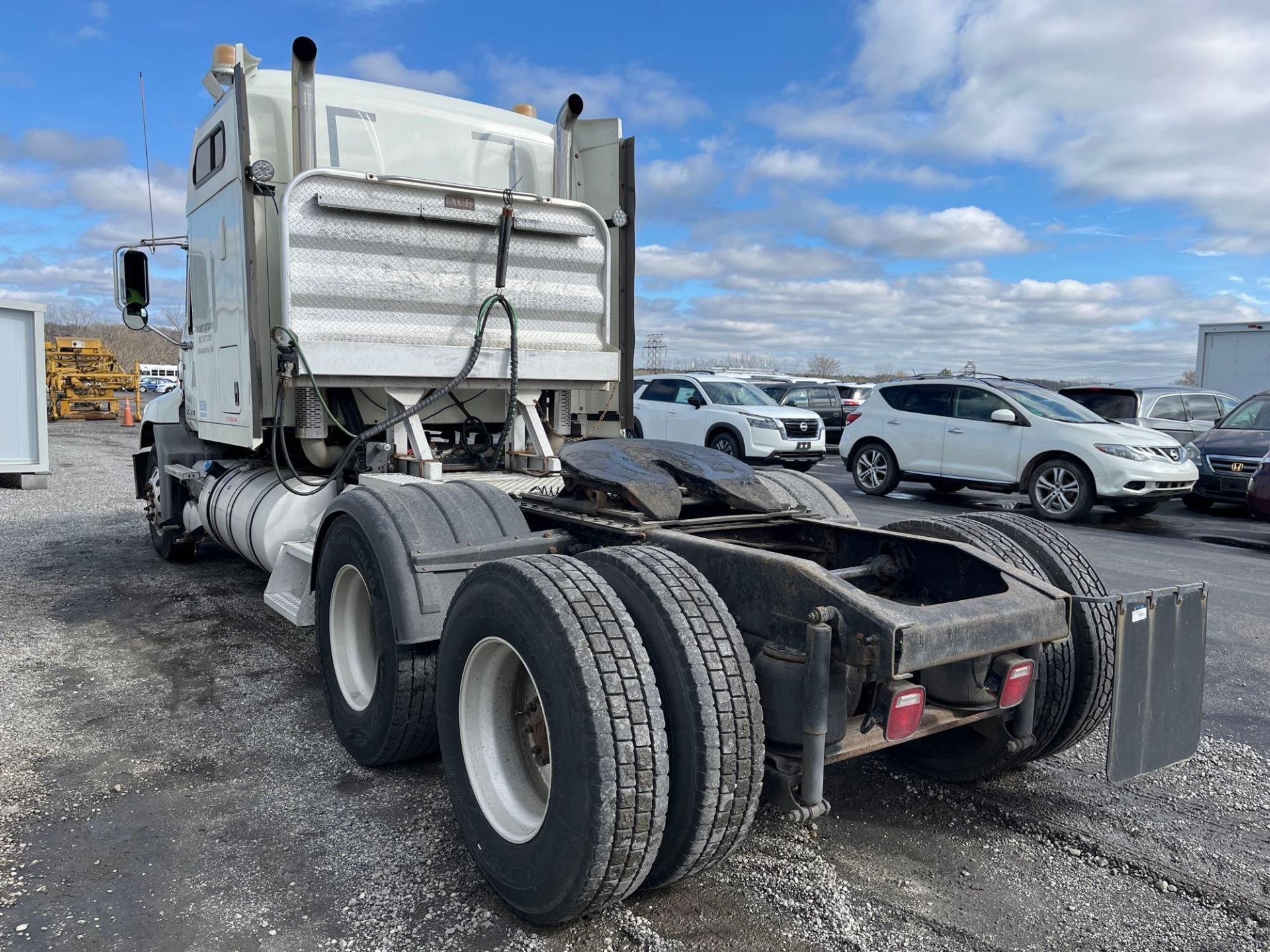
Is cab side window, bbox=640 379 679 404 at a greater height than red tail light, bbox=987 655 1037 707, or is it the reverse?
cab side window, bbox=640 379 679 404

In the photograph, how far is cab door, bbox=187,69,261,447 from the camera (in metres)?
5.12

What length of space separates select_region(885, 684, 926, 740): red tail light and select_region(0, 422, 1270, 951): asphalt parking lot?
1.99 feet

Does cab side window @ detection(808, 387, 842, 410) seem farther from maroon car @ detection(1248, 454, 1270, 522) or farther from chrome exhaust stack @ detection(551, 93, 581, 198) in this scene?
chrome exhaust stack @ detection(551, 93, 581, 198)

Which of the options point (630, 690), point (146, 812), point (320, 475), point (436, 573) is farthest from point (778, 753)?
point (320, 475)

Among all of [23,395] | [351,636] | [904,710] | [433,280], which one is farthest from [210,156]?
[23,395]

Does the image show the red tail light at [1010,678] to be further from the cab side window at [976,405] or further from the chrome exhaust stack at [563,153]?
the cab side window at [976,405]

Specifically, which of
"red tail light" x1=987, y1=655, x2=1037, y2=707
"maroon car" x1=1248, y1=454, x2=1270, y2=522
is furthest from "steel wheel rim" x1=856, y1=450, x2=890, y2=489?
"red tail light" x1=987, y1=655, x2=1037, y2=707

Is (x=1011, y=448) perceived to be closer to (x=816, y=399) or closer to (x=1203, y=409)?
(x=1203, y=409)

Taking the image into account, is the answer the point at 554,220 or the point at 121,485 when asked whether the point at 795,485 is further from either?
the point at 121,485

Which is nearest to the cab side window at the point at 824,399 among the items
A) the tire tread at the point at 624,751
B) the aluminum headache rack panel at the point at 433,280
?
the aluminum headache rack panel at the point at 433,280

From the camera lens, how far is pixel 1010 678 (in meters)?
2.76

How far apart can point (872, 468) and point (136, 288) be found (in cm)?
992

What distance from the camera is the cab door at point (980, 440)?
11953 mm

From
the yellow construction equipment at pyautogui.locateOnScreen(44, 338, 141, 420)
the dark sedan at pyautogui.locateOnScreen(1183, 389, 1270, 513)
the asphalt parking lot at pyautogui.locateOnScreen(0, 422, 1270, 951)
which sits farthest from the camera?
the yellow construction equipment at pyautogui.locateOnScreen(44, 338, 141, 420)
